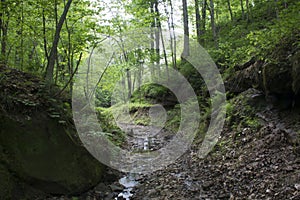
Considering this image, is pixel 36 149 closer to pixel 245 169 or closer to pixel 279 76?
pixel 245 169

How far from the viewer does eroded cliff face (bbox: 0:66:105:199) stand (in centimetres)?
440

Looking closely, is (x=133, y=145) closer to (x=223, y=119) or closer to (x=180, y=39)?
(x=223, y=119)

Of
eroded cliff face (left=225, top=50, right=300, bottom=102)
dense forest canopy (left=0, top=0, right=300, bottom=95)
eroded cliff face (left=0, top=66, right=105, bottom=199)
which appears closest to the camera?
eroded cliff face (left=0, top=66, right=105, bottom=199)

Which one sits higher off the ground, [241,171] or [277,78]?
[277,78]

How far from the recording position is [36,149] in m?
4.80

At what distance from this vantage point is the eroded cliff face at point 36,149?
440 cm

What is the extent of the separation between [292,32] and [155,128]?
9712 mm

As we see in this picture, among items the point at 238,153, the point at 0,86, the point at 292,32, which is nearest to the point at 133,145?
the point at 238,153

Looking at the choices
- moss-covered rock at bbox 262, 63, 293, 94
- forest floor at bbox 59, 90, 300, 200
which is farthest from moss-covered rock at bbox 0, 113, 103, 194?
moss-covered rock at bbox 262, 63, 293, 94

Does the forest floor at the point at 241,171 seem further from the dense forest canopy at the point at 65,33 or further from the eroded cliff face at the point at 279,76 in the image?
the dense forest canopy at the point at 65,33

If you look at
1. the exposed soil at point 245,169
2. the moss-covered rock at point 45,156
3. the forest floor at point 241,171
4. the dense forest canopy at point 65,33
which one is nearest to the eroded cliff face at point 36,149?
the moss-covered rock at point 45,156

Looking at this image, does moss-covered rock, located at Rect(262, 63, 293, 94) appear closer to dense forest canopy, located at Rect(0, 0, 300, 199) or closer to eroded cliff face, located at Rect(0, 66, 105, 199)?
dense forest canopy, located at Rect(0, 0, 300, 199)

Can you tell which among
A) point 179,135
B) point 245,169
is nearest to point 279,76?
point 245,169

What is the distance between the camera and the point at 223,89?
Answer: 9.79m
